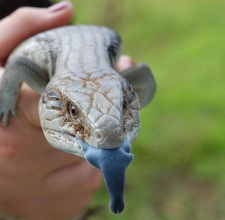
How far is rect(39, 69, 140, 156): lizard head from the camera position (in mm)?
1072

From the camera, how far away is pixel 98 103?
111cm

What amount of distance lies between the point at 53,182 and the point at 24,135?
0.74 ft

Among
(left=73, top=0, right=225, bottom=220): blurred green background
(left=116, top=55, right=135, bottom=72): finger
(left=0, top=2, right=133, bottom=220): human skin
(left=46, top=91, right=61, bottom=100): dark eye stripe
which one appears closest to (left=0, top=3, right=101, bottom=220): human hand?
(left=0, top=2, right=133, bottom=220): human skin

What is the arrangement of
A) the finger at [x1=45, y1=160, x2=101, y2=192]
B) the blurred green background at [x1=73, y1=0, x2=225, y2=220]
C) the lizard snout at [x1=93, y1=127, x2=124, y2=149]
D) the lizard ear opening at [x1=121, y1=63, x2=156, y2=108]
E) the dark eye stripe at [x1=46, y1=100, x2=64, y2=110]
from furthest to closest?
the blurred green background at [x1=73, y1=0, x2=225, y2=220]
the finger at [x1=45, y1=160, x2=101, y2=192]
the lizard ear opening at [x1=121, y1=63, x2=156, y2=108]
the dark eye stripe at [x1=46, y1=100, x2=64, y2=110]
the lizard snout at [x1=93, y1=127, x2=124, y2=149]

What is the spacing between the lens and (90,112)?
110 centimetres

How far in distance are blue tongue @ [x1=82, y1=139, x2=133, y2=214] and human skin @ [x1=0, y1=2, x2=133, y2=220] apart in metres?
0.66

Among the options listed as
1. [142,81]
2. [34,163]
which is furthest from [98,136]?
[34,163]

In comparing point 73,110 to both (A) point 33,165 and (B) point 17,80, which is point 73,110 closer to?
(B) point 17,80

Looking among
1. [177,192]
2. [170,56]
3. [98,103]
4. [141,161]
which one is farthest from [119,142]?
[170,56]

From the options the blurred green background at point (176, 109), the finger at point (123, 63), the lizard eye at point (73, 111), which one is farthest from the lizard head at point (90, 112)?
the blurred green background at point (176, 109)

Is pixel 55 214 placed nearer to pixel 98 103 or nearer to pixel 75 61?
pixel 75 61

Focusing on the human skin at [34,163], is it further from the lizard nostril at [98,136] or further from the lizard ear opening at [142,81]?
the lizard nostril at [98,136]

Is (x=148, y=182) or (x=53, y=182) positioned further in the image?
(x=148, y=182)

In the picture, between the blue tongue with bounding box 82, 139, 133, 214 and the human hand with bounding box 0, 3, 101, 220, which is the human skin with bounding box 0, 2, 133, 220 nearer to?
the human hand with bounding box 0, 3, 101, 220
